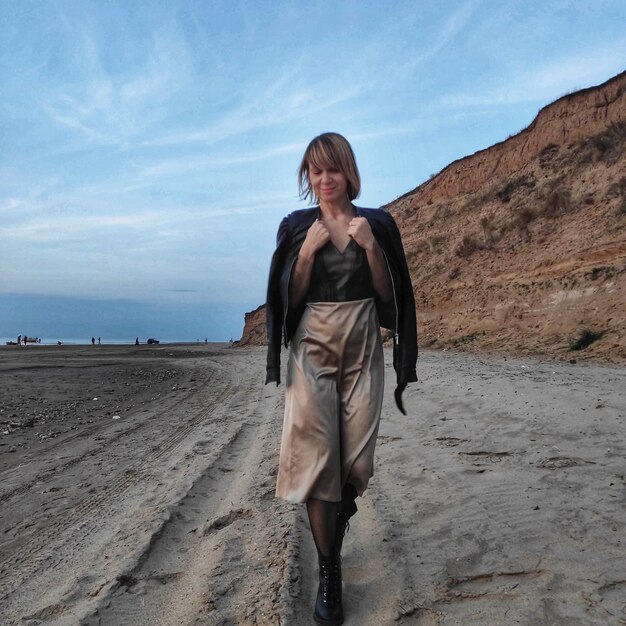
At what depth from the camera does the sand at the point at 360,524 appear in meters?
2.38

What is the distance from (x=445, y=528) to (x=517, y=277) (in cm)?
1661

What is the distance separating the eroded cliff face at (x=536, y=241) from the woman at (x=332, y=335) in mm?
11038

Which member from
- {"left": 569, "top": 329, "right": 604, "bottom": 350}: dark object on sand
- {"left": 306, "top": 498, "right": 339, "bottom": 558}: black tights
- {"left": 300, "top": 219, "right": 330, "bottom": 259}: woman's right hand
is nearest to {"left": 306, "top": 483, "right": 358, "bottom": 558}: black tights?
{"left": 306, "top": 498, "right": 339, "bottom": 558}: black tights

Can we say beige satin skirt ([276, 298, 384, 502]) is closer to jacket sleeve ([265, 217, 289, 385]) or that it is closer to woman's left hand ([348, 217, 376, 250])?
jacket sleeve ([265, 217, 289, 385])

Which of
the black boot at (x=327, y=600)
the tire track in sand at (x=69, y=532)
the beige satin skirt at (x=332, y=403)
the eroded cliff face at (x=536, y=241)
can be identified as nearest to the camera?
the black boot at (x=327, y=600)

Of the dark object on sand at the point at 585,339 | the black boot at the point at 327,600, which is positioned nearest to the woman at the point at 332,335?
the black boot at the point at 327,600

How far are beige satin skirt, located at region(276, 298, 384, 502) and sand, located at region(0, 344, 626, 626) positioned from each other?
569 mm

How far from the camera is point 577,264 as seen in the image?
642 inches

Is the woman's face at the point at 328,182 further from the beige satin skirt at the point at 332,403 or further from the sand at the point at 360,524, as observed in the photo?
the sand at the point at 360,524

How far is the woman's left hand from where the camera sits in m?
2.44

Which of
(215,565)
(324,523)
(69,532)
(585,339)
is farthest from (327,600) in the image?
(585,339)

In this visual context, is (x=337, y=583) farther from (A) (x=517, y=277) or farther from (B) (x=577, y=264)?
(A) (x=517, y=277)

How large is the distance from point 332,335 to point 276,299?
0.33 metres

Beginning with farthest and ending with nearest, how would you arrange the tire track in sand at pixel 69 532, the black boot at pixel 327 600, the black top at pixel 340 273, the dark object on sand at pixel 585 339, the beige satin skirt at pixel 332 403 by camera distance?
the dark object on sand at pixel 585 339 < the tire track in sand at pixel 69 532 < the black top at pixel 340 273 < the beige satin skirt at pixel 332 403 < the black boot at pixel 327 600
